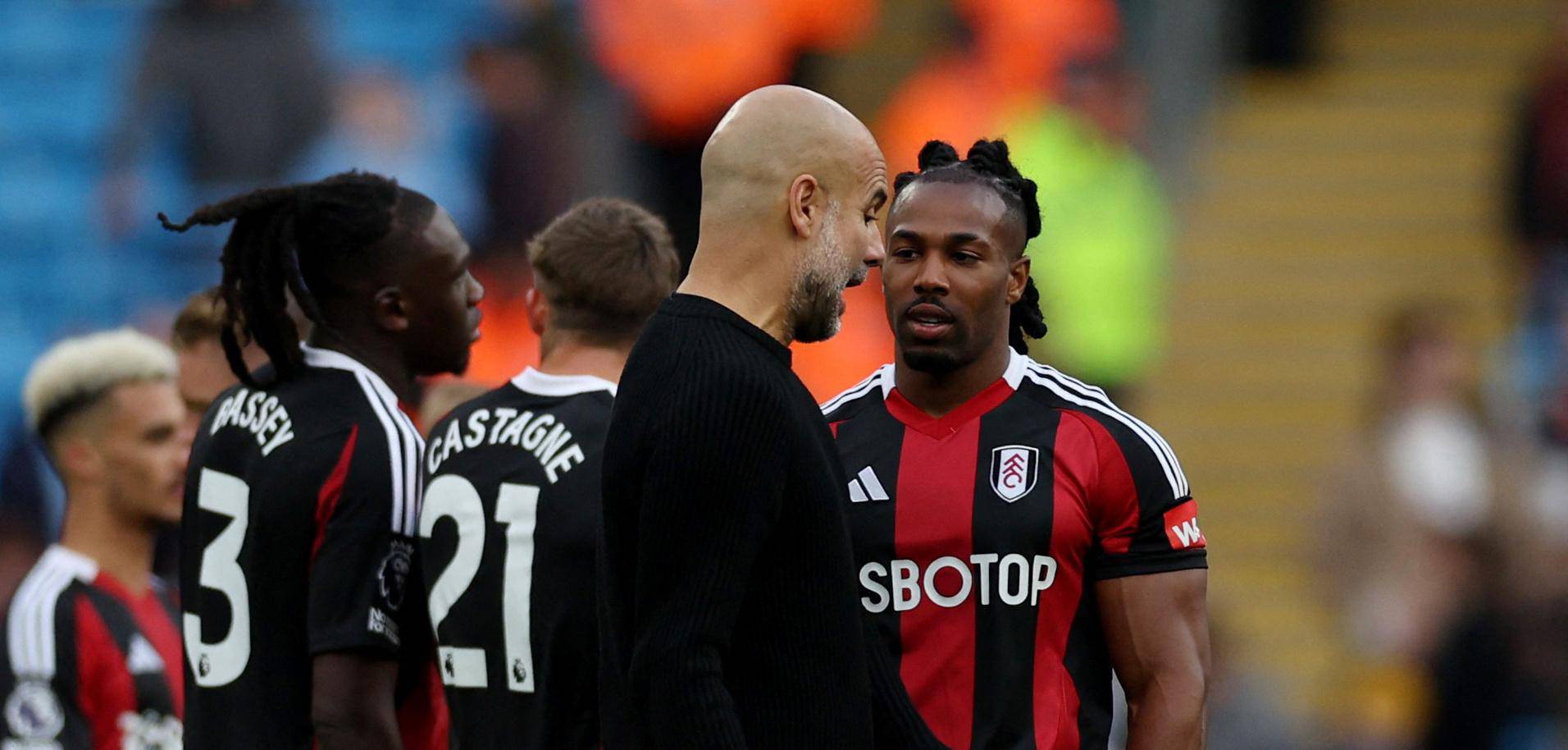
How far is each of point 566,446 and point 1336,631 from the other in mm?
6884

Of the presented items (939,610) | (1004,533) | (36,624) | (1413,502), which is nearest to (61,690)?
(36,624)

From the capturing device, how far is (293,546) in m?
4.38

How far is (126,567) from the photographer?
562 cm

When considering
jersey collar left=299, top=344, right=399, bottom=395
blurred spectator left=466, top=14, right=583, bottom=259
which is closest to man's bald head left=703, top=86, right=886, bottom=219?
jersey collar left=299, top=344, right=399, bottom=395

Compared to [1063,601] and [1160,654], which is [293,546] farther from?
[1160,654]

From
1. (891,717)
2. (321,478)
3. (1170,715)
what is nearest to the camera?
(891,717)

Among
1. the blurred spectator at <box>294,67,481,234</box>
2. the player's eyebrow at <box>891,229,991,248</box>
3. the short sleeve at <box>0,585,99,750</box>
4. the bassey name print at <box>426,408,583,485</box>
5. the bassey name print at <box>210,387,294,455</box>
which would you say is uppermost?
the blurred spectator at <box>294,67,481,234</box>

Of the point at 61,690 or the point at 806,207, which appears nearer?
the point at 806,207

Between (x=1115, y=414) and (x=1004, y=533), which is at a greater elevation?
(x=1115, y=414)

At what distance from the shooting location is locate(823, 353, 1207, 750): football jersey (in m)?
4.07

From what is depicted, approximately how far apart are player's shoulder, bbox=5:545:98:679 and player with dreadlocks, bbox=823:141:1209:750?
219 centimetres

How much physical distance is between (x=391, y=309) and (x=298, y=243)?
23cm

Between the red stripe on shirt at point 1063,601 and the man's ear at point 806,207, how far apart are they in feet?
2.68

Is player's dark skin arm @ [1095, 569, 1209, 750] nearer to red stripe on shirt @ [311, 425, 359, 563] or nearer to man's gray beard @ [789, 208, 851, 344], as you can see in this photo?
man's gray beard @ [789, 208, 851, 344]
